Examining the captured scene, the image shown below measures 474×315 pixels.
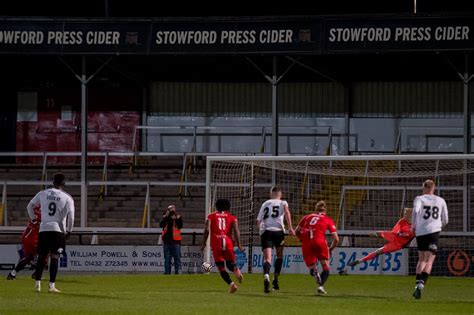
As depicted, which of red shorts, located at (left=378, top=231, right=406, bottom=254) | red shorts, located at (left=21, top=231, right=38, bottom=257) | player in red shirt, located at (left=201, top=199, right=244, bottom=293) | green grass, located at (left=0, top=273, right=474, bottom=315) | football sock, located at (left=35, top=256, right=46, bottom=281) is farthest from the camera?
red shorts, located at (left=378, top=231, right=406, bottom=254)

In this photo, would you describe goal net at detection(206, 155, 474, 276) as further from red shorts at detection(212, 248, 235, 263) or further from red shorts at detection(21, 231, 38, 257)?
red shorts at detection(212, 248, 235, 263)

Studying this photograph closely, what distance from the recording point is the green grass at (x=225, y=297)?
1828cm


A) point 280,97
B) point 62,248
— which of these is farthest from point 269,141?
point 62,248

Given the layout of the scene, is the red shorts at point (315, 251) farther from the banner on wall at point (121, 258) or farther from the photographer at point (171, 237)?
the banner on wall at point (121, 258)

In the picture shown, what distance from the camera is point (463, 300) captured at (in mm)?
21078

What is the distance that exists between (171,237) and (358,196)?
17.2 feet

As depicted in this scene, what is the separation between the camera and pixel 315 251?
23219mm

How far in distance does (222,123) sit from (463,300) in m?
19.9

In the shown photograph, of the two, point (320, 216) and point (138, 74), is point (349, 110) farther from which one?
point (320, 216)

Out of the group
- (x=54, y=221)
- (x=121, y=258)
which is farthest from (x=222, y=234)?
(x=121, y=258)

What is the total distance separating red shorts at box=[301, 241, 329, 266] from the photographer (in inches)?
335

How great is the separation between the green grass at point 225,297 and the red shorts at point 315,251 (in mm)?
612

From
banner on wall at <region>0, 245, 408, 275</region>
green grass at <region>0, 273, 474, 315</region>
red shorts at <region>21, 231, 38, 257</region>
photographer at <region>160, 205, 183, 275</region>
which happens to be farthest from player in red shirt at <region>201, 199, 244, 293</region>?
banner on wall at <region>0, 245, 408, 275</region>

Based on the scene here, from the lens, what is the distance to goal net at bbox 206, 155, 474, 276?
1214 inches
